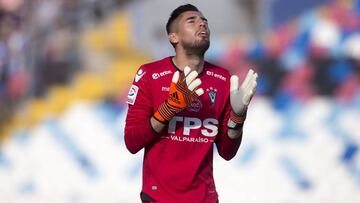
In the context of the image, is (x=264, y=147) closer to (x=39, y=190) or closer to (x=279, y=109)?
(x=279, y=109)

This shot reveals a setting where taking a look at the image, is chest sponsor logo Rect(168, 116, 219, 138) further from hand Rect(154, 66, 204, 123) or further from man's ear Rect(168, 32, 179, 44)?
man's ear Rect(168, 32, 179, 44)

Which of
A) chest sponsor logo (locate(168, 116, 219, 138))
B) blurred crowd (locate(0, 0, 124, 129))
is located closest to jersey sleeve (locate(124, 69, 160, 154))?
chest sponsor logo (locate(168, 116, 219, 138))

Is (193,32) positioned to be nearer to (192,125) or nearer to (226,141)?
(192,125)

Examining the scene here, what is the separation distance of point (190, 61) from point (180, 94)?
367 millimetres

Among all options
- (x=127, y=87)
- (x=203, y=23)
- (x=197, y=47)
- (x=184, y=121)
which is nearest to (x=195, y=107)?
(x=184, y=121)

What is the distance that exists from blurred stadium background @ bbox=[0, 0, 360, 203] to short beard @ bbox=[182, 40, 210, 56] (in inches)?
170

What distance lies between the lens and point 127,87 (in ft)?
31.7

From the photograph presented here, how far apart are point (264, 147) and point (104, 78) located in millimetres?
2142

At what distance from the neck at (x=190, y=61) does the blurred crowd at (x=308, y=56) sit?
14.0ft

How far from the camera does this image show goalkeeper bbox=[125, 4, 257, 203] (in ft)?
14.1

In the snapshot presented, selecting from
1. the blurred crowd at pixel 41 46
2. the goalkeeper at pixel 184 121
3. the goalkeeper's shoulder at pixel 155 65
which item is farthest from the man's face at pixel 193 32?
the blurred crowd at pixel 41 46

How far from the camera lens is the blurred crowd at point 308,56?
846cm

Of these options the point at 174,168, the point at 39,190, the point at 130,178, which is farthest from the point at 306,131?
the point at 174,168

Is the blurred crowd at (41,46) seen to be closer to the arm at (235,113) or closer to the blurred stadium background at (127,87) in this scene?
the blurred stadium background at (127,87)
